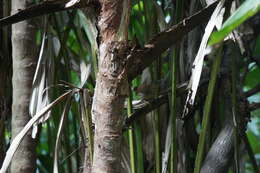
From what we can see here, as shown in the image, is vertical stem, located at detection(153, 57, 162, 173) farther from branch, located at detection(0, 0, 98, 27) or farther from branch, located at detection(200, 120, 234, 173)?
branch, located at detection(0, 0, 98, 27)

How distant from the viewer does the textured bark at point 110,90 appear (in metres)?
0.46

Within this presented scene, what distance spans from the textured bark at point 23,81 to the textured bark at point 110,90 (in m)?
0.28

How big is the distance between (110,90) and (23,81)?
321 millimetres

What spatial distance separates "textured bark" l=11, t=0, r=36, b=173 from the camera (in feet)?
2.34

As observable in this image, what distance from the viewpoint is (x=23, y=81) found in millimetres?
731

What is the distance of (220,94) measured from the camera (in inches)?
30.7

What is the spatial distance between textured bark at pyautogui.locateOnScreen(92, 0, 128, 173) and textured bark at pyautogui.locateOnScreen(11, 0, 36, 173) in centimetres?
28

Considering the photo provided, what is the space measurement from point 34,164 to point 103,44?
0.34 meters

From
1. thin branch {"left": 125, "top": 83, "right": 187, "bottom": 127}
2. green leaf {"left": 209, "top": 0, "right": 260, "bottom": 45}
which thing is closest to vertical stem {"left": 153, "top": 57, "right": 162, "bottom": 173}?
thin branch {"left": 125, "top": 83, "right": 187, "bottom": 127}

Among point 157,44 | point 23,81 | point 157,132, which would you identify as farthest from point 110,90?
point 23,81

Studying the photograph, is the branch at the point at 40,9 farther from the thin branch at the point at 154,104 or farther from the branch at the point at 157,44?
the thin branch at the point at 154,104

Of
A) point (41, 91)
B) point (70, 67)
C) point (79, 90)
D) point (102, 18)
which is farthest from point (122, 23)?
point (70, 67)

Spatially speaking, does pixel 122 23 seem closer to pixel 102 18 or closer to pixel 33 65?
pixel 102 18

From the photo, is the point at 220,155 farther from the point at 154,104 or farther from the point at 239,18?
the point at 239,18
